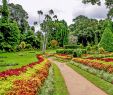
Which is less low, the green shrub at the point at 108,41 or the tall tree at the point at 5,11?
the tall tree at the point at 5,11

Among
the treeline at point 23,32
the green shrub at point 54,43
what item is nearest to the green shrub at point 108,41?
the treeline at point 23,32

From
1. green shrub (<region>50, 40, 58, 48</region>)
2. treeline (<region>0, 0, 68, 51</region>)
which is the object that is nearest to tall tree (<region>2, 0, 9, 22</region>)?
treeline (<region>0, 0, 68, 51</region>)

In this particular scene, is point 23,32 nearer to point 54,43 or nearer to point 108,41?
point 54,43

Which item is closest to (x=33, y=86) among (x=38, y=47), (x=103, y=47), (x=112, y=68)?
(x=112, y=68)

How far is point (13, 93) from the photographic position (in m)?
10.4

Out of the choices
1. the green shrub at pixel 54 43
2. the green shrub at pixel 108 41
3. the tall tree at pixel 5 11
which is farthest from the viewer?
the green shrub at pixel 54 43

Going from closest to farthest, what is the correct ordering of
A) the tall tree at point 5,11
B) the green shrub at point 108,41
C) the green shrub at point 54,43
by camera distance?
the green shrub at point 108,41 < the tall tree at point 5,11 < the green shrub at point 54,43

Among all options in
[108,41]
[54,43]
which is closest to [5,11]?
[108,41]

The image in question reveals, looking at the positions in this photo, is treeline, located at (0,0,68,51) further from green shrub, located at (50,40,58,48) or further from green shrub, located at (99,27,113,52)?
green shrub, located at (99,27,113,52)

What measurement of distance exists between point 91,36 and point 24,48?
22.3 metres

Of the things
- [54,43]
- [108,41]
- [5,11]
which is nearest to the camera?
[108,41]

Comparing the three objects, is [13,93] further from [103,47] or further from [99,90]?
[103,47]

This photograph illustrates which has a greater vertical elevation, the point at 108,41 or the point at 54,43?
the point at 108,41

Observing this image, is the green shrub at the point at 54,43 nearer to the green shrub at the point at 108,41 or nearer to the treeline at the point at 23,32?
the treeline at the point at 23,32
